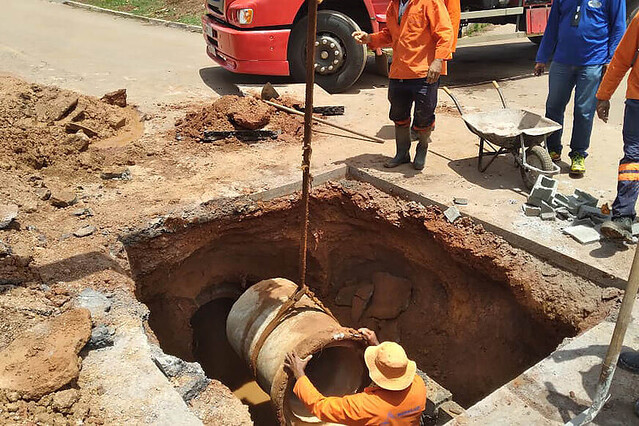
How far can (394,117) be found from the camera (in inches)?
217

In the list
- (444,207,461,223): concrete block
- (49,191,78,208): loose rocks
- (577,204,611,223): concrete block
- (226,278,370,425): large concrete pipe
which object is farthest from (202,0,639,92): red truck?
(577,204,611,223): concrete block

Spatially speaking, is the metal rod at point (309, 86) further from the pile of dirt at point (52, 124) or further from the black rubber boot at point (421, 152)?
the pile of dirt at point (52, 124)

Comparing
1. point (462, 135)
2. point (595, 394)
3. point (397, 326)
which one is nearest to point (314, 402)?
point (595, 394)

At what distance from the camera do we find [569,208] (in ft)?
15.4

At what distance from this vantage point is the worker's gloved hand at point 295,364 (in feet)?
11.6

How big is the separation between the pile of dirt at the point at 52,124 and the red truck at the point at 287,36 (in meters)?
1.98

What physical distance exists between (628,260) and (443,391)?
1837 mm

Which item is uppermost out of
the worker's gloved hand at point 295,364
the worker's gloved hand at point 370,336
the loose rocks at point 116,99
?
the loose rocks at point 116,99

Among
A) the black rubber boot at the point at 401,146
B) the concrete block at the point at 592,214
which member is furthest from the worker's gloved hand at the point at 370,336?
the black rubber boot at the point at 401,146

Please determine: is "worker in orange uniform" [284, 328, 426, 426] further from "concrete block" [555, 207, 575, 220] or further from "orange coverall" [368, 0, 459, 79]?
"orange coverall" [368, 0, 459, 79]

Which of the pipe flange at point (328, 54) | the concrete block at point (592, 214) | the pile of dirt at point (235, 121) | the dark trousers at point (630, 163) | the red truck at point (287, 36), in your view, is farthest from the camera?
the pipe flange at point (328, 54)

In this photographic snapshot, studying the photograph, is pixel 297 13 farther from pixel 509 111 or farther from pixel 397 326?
pixel 397 326

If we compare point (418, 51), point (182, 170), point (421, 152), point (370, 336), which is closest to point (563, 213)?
point (421, 152)

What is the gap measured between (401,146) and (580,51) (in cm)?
201
